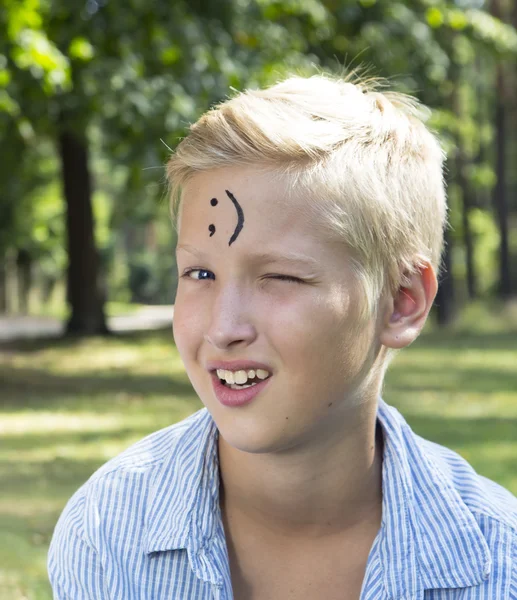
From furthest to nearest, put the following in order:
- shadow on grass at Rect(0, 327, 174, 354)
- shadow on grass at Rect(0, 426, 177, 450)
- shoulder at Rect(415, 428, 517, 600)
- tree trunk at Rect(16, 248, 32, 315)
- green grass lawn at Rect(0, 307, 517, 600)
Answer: tree trunk at Rect(16, 248, 32, 315) → shadow on grass at Rect(0, 327, 174, 354) → shadow on grass at Rect(0, 426, 177, 450) → green grass lawn at Rect(0, 307, 517, 600) → shoulder at Rect(415, 428, 517, 600)

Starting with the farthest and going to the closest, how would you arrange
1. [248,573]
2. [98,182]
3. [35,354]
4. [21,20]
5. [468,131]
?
[98,182] → [468,131] → [35,354] → [21,20] → [248,573]

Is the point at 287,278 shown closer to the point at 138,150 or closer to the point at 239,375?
the point at 239,375

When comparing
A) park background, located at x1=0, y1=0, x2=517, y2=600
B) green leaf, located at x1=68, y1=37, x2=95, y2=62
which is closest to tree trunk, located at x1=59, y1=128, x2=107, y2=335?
park background, located at x1=0, y1=0, x2=517, y2=600

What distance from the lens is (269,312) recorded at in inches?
81.7

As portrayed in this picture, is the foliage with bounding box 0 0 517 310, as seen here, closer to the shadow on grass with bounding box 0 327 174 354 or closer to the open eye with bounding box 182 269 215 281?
the shadow on grass with bounding box 0 327 174 354

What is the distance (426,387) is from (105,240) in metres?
25.2

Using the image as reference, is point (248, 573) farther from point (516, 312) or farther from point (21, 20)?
point (516, 312)

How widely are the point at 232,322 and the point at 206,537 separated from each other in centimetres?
53

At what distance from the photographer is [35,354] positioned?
1455 centimetres

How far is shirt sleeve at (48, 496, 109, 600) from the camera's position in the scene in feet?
7.28

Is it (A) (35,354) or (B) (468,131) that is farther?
(B) (468,131)

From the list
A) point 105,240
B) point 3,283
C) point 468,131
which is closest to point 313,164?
point 468,131

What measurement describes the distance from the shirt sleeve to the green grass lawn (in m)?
1.98

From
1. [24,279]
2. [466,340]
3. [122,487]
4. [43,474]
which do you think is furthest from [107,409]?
[24,279]
